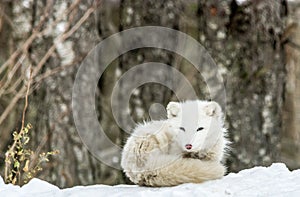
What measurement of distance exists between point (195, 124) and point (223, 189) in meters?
0.58

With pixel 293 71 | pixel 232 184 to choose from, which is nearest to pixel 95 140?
pixel 232 184

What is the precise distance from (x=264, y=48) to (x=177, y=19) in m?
0.84

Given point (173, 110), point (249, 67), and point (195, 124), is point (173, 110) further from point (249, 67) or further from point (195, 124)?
point (249, 67)

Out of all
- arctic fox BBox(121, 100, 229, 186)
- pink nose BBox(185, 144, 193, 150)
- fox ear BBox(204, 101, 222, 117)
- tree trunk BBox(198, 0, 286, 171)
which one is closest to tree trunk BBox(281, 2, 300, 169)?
tree trunk BBox(198, 0, 286, 171)

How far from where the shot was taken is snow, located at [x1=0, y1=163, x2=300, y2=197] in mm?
2557

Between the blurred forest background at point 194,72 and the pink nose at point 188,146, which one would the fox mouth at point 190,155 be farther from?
the blurred forest background at point 194,72

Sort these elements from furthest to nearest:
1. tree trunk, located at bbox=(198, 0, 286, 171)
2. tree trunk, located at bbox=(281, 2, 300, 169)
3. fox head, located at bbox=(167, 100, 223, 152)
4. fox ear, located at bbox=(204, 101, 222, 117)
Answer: tree trunk, located at bbox=(281, 2, 300, 169) < tree trunk, located at bbox=(198, 0, 286, 171) < fox ear, located at bbox=(204, 101, 222, 117) < fox head, located at bbox=(167, 100, 223, 152)

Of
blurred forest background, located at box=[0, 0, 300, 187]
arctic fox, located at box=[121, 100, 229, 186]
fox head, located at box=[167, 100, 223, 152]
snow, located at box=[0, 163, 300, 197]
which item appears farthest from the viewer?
blurred forest background, located at box=[0, 0, 300, 187]

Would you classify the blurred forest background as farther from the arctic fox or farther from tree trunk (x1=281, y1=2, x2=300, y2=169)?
the arctic fox

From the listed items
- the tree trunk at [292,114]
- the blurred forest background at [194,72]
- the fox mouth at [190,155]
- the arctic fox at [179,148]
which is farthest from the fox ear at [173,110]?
the tree trunk at [292,114]

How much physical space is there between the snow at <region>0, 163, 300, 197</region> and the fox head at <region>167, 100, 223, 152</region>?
240 millimetres

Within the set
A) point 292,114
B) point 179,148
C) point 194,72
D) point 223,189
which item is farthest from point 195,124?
point 292,114

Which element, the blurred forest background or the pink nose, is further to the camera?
the blurred forest background

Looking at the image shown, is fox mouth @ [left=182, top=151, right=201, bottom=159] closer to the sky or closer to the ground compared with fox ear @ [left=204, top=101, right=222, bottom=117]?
closer to the ground
